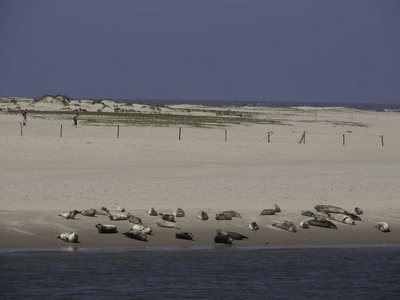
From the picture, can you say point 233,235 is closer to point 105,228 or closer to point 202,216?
point 202,216

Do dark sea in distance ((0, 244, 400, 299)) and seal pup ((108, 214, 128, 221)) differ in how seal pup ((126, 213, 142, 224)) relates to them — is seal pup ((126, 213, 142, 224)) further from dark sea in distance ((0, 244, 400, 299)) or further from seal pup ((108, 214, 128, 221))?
dark sea in distance ((0, 244, 400, 299))

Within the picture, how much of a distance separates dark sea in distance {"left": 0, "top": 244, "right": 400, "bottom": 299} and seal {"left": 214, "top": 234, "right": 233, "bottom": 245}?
0.98 ft

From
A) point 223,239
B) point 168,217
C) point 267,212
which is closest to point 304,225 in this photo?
point 267,212

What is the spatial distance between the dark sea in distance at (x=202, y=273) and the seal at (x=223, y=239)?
299 mm

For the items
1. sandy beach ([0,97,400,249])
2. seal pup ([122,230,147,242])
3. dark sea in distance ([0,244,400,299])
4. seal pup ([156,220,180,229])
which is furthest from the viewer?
seal pup ([156,220,180,229])

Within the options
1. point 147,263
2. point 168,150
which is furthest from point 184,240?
point 168,150

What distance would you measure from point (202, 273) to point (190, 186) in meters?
8.68

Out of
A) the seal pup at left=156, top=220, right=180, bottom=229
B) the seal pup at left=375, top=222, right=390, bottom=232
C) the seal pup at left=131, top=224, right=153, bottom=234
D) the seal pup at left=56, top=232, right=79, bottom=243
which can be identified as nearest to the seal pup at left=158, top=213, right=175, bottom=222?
the seal pup at left=156, top=220, right=180, bottom=229

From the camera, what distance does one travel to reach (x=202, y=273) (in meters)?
12.3

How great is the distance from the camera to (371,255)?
14.0 metres

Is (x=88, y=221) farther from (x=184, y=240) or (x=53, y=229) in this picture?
(x=184, y=240)

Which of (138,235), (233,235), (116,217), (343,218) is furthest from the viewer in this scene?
(343,218)

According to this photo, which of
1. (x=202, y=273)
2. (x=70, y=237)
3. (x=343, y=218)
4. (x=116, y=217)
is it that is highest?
(x=343, y=218)

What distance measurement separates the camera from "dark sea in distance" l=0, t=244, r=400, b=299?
442 inches
